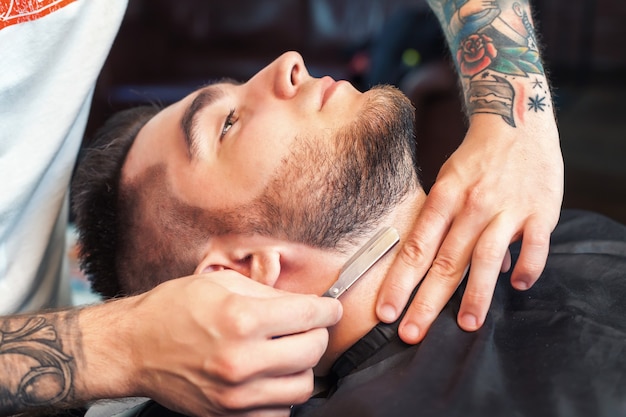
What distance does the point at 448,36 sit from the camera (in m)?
1.65

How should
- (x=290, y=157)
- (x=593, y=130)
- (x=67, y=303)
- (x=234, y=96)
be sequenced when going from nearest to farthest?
(x=290, y=157) < (x=234, y=96) < (x=67, y=303) < (x=593, y=130)

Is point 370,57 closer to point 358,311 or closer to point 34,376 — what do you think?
point 358,311

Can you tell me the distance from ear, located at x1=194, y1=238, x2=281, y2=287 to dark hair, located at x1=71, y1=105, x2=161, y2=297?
0.27 m

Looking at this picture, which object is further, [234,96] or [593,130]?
[593,130]

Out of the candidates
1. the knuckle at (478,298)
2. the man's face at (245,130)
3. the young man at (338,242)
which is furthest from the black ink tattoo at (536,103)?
the knuckle at (478,298)

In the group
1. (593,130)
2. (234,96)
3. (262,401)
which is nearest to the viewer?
(262,401)

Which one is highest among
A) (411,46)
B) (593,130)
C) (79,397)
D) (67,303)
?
(79,397)

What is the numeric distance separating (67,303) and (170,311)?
2.72 feet

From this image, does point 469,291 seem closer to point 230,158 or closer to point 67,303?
point 230,158

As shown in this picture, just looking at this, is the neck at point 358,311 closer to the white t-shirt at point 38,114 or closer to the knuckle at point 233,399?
the knuckle at point 233,399

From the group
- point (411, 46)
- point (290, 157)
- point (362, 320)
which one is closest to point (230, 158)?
point (290, 157)

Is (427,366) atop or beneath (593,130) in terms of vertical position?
atop

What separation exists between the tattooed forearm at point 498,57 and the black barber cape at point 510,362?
0.34 meters

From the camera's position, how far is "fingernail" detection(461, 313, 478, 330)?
1.16 m
